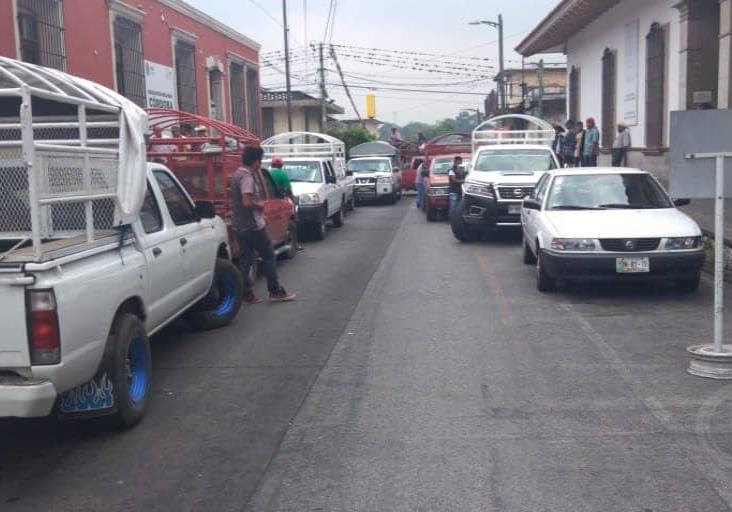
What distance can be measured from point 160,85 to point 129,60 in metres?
1.86

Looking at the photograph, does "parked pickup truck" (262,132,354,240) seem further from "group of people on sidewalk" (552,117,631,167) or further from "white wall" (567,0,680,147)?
"white wall" (567,0,680,147)

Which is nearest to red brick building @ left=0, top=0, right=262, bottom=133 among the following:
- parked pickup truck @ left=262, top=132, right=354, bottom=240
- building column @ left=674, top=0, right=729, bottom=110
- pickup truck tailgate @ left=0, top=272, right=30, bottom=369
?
parked pickup truck @ left=262, top=132, right=354, bottom=240

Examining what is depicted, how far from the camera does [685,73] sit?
61.9ft

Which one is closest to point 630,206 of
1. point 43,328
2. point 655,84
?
point 43,328

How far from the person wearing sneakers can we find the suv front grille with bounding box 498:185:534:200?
6.14 meters

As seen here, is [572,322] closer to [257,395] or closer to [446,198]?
[257,395]

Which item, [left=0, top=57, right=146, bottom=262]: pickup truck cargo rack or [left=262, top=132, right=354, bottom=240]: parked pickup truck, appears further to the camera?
[left=262, top=132, right=354, bottom=240]: parked pickup truck

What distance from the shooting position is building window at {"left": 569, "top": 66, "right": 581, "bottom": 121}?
107ft

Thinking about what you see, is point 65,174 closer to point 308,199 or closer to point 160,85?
point 308,199

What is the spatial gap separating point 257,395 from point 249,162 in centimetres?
407

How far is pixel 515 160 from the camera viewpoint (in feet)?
55.0

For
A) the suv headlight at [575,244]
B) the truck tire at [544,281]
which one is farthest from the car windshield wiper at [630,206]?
the suv headlight at [575,244]

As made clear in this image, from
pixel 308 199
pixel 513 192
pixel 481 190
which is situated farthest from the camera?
pixel 308 199

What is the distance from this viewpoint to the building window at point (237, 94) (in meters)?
30.4
